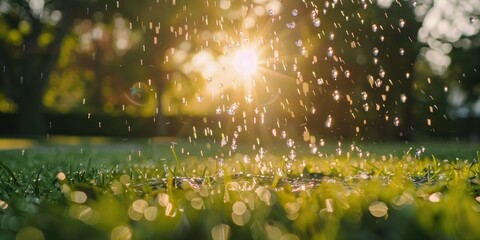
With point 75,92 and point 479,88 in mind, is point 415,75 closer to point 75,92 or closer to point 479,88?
point 479,88

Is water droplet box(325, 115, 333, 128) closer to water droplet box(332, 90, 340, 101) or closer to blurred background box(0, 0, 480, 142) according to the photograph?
blurred background box(0, 0, 480, 142)

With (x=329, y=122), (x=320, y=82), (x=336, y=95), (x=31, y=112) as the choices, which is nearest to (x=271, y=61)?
(x=320, y=82)

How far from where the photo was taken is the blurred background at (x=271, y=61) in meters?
22.5

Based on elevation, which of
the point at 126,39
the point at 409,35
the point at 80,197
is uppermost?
the point at 126,39

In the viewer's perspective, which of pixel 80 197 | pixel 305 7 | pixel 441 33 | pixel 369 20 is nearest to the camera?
pixel 80 197

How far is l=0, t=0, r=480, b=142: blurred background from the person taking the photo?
22516mm

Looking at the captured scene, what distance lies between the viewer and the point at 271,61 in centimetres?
2073

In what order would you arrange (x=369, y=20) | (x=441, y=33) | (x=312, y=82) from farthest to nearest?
(x=441, y=33)
(x=312, y=82)
(x=369, y=20)

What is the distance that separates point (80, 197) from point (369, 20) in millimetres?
22495

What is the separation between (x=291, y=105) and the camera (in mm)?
25906

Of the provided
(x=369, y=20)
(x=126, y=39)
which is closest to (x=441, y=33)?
(x=369, y=20)

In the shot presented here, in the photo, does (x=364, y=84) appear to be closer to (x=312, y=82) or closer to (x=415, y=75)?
(x=312, y=82)

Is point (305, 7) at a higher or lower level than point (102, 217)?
higher

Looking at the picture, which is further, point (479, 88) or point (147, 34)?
point (479, 88)
